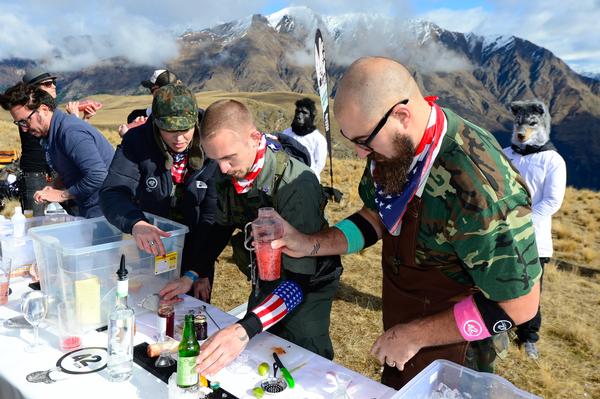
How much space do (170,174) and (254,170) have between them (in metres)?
0.92

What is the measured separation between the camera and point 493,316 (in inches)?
65.3

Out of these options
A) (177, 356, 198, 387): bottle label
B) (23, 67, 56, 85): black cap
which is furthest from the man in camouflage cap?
(23, 67, 56, 85): black cap

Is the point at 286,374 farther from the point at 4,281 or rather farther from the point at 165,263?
the point at 4,281

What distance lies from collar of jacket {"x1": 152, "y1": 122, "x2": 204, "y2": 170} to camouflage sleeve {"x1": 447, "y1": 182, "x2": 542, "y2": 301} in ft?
6.03

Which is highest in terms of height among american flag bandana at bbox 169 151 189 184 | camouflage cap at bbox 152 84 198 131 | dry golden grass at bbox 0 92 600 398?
camouflage cap at bbox 152 84 198 131

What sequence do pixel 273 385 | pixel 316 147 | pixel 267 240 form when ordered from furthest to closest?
pixel 316 147 → pixel 267 240 → pixel 273 385

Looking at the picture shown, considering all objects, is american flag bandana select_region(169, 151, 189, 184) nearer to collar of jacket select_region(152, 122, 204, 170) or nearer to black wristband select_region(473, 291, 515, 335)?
collar of jacket select_region(152, 122, 204, 170)

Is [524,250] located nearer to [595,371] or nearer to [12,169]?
[595,371]

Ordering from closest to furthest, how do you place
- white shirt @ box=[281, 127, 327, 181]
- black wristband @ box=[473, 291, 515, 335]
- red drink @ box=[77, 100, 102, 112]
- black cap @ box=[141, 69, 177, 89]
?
black wristband @ box=[473, 291, 515, 335]
black cap @ box=[141, 69, 177, 89]
red drink @ box=[77, 100, 102, 112]
white shirt @ box=[281, 127, 327, 181]

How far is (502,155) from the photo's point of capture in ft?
5.58

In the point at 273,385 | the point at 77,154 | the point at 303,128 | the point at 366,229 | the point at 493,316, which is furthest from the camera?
the point at 303,128

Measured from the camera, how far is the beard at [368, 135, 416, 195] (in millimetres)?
1738

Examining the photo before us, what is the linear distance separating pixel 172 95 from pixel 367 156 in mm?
1472

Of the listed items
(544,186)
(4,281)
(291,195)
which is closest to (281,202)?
(291,195)
